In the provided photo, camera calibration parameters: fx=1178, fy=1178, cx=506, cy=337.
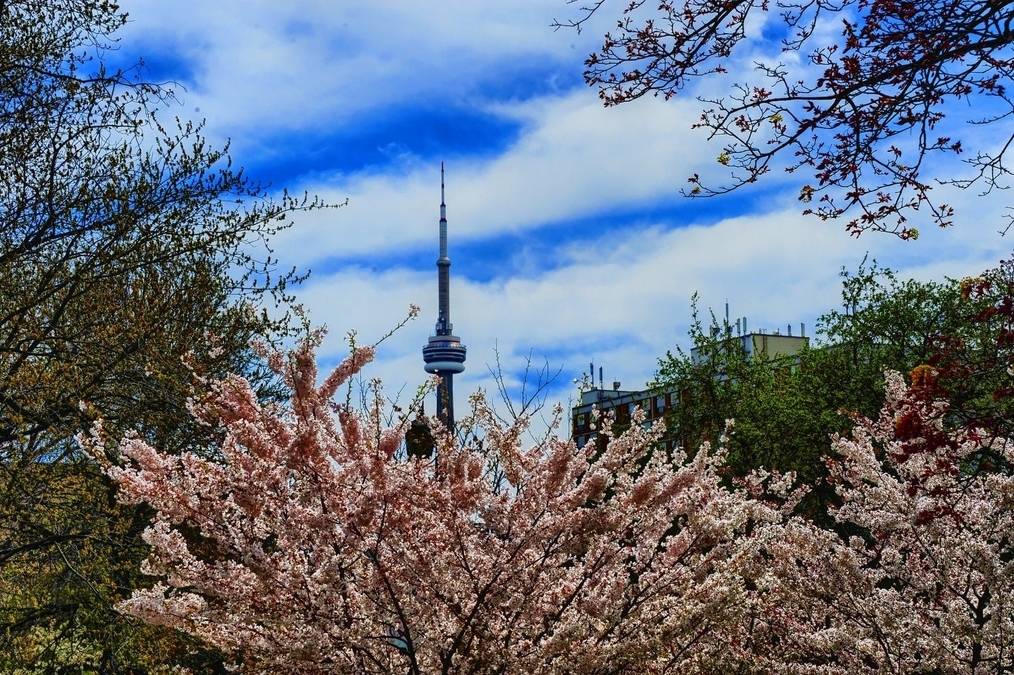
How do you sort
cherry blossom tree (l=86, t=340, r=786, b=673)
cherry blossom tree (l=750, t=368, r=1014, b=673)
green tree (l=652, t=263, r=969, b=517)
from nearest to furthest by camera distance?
cherry blossom tree (l=86, t=340, r=786, b=673)
cherry blossom tree (l=750, t=368, r=1014, b=673)
green tree (l=652, t=263, r=969, b=517)

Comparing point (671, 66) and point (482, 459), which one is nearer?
point (671, 66)

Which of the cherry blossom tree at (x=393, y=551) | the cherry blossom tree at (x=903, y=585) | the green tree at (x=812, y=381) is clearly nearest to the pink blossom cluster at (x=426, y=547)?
the cherry blossom tree at (x=393, y=551)

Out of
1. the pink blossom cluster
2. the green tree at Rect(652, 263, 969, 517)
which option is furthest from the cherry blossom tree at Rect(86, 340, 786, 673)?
the green tree at Rect(652, 263, 969, 517)

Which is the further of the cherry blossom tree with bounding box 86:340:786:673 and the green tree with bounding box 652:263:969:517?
the green tree with bounding box 652:263:969:517

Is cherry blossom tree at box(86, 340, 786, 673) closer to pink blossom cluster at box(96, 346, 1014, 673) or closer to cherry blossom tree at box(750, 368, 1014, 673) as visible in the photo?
pink blossom cluster at box(96, 346, 1014, 673)

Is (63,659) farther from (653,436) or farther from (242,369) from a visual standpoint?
(653,436)

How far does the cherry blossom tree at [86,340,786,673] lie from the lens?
8.23 metres

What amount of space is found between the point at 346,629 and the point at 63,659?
31.7ft

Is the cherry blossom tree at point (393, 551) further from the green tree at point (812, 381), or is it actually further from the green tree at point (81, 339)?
the green tree at point (812, 381)

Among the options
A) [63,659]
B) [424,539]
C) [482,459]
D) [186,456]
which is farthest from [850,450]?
[63,659]

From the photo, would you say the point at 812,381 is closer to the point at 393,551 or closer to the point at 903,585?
the point at 903,585

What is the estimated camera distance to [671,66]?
7535 millimetres

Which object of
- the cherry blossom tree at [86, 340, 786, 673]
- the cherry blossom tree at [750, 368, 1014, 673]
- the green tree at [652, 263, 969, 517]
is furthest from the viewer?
the green tree at [652, 263, 969, 517]

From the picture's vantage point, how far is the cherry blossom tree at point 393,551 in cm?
823
